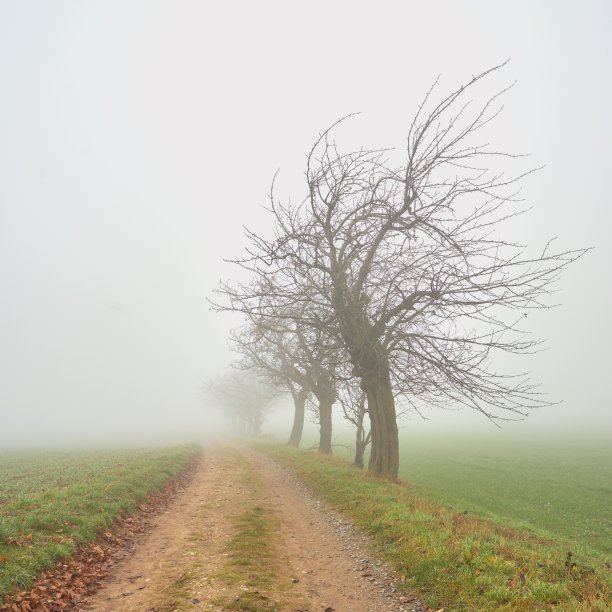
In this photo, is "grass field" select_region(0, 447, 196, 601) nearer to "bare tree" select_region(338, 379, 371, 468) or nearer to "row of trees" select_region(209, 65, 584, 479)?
"row of trees" select_region(209, 65, 584, 479)

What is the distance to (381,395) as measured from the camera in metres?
16.3

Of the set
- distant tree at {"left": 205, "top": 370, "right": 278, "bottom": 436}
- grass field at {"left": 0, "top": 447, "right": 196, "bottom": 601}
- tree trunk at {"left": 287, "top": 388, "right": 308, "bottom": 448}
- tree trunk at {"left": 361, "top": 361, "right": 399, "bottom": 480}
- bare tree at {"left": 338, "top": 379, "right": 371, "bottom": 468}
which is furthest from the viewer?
distant tree at {"left": 205, "top": 370, "right": 278, "bottom": 436}

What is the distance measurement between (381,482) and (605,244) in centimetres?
23226

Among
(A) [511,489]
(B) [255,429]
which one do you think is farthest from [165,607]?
(B) [255,429]

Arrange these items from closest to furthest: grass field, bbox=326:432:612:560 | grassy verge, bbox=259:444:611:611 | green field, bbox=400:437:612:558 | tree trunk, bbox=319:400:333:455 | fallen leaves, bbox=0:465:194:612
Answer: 1. grassy verge, bbox=259:444:611:611
2. fallen leaves, bbox=0:465:194:612
3. grass field, bbox=326:432:612:560
4. green field, bbox=400:437:612:558
5. tree trunk, bbox=319:400:333:455

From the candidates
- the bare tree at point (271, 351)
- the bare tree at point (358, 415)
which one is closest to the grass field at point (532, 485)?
the bare tree at point (358, 415)

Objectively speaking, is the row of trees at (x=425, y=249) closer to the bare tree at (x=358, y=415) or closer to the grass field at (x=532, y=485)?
the bare tree at (x=358, y=415)

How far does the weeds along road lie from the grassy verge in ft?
1.53

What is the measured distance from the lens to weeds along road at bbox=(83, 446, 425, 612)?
20.0 ft

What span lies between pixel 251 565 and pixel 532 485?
902 inches

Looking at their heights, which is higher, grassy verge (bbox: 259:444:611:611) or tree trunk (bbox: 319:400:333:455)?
tree trunk (bbox: 319:400:333:455)

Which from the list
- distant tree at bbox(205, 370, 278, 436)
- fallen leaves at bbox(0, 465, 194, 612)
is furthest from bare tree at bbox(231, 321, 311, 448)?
distant tree at bbox(205, 370, 278, 436)

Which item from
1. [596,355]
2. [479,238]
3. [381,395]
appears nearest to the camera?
[479,238]

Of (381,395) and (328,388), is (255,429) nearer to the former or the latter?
(328,388)
